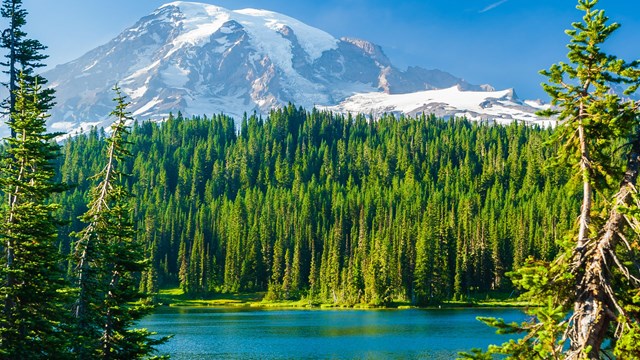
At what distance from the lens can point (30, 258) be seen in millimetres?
30859

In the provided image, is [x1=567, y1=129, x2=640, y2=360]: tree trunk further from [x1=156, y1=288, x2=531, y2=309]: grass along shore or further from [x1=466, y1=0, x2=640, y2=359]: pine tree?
[x1=156, y1=288, x2=531, y2=309]: grass along shore

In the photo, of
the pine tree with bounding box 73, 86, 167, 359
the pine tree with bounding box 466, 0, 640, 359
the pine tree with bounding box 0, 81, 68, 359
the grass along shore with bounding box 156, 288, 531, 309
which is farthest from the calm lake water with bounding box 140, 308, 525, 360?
the pine tree with bounding box 466, 0, 640, 359

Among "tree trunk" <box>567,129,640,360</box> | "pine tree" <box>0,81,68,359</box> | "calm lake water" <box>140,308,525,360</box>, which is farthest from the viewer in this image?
"calm lake water" <box>140,308,525,360</box>

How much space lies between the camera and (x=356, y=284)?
149m

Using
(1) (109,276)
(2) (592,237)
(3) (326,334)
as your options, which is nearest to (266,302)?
(3) (326,334)

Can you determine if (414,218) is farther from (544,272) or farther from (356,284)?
(544,272)

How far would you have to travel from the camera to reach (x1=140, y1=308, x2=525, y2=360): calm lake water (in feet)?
247

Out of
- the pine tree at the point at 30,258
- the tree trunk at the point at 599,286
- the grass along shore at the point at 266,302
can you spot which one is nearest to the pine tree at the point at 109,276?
the pine tree at the point at 30,258

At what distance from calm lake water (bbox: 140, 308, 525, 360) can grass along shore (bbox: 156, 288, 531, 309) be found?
9.56 metres

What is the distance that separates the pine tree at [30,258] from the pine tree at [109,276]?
126 cm

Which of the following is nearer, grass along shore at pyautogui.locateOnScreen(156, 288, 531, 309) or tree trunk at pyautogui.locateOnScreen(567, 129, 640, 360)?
tree trunk at pyautogui.locateOnScreen(567, 129, 640, 360)

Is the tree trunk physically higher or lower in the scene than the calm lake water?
higher

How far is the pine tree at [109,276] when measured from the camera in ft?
106

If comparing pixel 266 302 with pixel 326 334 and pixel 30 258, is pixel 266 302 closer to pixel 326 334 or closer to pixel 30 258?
pixel 326 334
